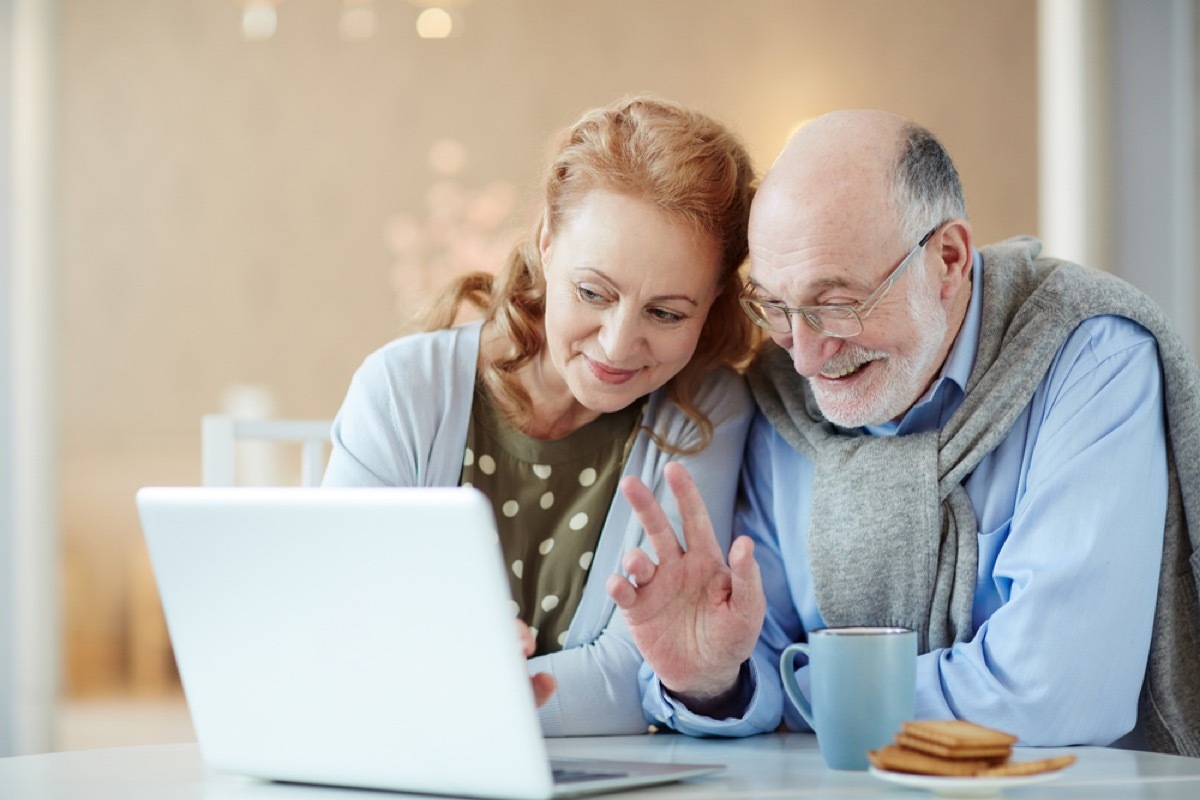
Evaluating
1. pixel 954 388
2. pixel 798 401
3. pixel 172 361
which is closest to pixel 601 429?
pixel 798 401

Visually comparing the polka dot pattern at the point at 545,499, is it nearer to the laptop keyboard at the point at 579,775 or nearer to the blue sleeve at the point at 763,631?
the blue sleeve at the point at 763,631

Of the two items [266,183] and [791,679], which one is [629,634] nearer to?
[791,679]

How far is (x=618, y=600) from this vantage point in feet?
3.37

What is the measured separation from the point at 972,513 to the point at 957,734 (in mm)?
477

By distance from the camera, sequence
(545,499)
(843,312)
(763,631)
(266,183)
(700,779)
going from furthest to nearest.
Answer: (266,183), (545,499), (763,631), (843,312), (700,779)

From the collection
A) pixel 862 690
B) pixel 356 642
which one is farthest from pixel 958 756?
pixel 356 642

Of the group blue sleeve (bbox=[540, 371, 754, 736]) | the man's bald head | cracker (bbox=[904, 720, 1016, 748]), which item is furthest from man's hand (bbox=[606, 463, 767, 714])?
the man's bald head

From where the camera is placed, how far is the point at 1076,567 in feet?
3.73

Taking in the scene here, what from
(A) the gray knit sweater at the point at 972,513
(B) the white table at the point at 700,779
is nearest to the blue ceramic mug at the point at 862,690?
(B) the white table at the point at 700,779

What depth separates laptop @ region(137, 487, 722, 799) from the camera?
75 cm

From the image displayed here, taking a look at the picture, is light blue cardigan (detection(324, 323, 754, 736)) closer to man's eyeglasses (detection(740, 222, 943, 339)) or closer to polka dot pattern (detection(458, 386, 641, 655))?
polka dot pattern (detection(458, 386, 641, 655))

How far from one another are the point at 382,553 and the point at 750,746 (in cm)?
45

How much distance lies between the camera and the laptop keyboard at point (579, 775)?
821mm

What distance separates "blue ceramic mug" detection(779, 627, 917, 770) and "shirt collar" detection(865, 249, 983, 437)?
0.41m
